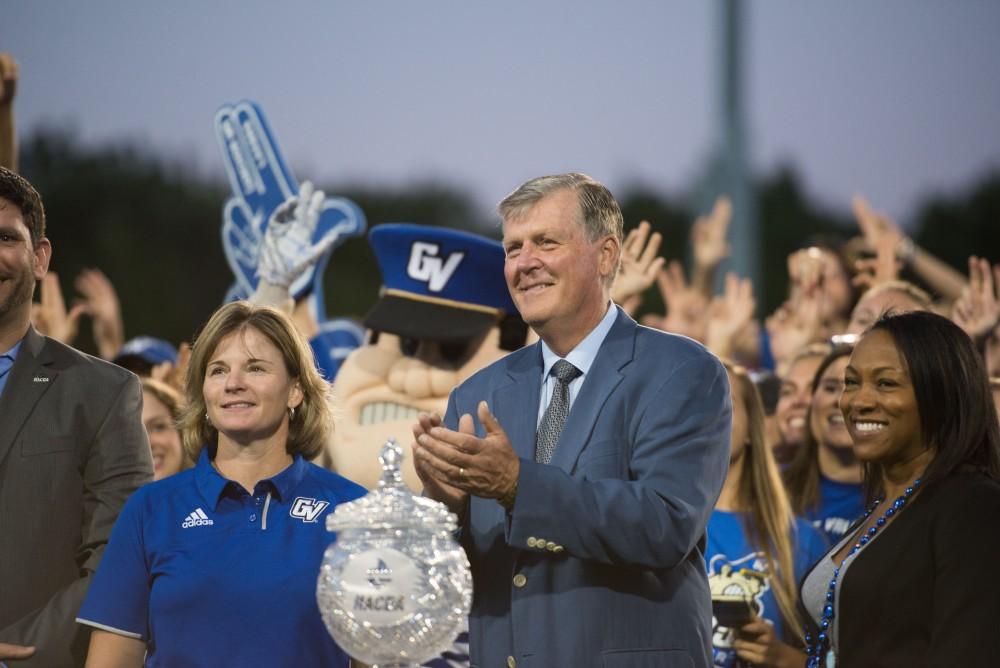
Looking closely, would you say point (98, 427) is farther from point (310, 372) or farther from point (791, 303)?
point (791, 303)

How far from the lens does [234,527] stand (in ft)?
9.48

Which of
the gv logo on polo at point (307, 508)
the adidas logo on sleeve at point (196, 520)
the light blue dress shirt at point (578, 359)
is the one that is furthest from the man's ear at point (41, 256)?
the light blue dress shirt at point (578, 359)

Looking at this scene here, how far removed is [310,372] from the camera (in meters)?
3.10

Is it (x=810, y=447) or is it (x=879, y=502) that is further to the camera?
(x=810, y=447)

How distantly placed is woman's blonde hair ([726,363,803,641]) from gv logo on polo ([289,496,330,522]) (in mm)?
1558

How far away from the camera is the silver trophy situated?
6.85ft

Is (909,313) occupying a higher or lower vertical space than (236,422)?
higher

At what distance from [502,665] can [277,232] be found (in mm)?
2974

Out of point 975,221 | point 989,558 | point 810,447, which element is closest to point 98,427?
point 989,558

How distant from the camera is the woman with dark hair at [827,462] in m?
4.46

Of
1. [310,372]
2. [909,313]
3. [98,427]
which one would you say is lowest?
[98,427]

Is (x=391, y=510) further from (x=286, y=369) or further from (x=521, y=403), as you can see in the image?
(x=286, y=369)

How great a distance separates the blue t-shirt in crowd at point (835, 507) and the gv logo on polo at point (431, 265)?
57.4 inches

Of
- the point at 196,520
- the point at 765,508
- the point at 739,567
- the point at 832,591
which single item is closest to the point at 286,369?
the point at 196,520
